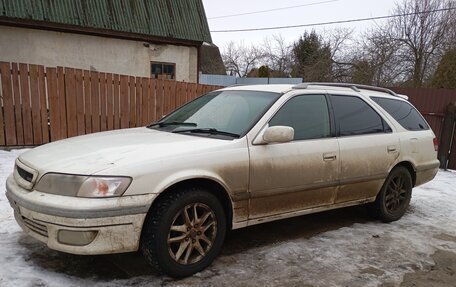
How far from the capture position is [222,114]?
409 centimetres

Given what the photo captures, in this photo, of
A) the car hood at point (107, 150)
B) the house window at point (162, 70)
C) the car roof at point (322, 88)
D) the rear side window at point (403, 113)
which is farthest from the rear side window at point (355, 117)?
the house window at point (162, 70)

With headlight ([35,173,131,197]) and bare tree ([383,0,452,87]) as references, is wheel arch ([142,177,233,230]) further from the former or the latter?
bare tree ([383,0,452,87])

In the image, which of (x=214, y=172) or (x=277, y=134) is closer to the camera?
(x=214, y=172)

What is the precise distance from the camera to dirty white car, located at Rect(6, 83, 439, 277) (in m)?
2.90

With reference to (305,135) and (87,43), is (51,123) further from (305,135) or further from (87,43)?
(305,135)

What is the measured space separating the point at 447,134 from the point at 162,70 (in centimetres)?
867

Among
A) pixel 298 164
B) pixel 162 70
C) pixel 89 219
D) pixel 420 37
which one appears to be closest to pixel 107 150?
pixel 89 219

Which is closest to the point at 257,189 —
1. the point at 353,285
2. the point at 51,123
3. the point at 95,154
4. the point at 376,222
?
the point at 353,285

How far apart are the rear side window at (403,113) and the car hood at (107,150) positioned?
267cm

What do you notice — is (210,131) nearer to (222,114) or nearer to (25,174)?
(222,114)

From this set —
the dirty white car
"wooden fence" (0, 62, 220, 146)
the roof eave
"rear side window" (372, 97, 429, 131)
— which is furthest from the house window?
"rear side window" (372, 97, 429, 131)

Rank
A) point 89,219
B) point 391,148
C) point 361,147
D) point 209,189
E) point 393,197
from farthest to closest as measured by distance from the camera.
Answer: point 393,197 → point 391,148 → point 361,147 → point 209,189 → point 89,219

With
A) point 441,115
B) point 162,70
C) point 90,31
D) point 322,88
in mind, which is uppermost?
point 90,31

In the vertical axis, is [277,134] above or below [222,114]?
below
